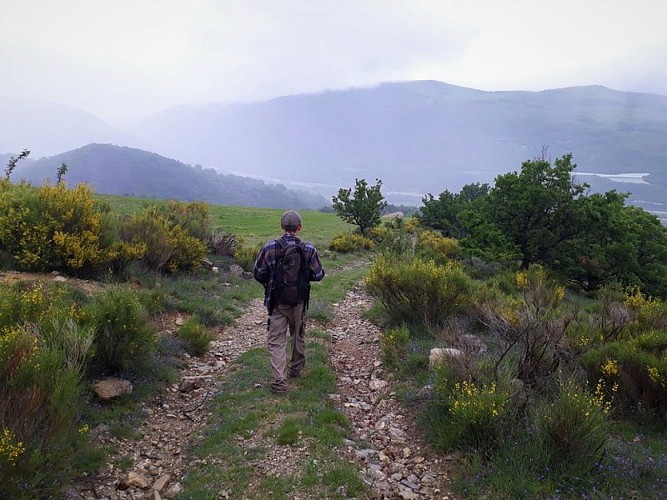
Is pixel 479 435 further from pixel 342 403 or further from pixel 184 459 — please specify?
pixel 184 459

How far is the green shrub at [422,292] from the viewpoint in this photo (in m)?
8.64

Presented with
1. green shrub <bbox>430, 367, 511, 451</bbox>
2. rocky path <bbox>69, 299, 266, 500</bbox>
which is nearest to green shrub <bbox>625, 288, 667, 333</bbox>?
green shrub <bbox>430, 367, 511, 451</bbox>

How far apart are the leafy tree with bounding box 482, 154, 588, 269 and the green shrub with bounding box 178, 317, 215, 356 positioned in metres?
15.5

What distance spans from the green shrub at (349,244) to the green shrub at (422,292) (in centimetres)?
1505

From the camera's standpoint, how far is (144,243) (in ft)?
36.4

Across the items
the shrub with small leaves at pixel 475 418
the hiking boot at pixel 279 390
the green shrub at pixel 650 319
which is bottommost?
the hiking boot at pixel 279 390

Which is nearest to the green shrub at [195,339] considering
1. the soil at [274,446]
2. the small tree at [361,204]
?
the soil at [274,446]

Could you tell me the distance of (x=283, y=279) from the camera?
595 cm

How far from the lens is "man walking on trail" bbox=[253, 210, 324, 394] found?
5953 millimetres

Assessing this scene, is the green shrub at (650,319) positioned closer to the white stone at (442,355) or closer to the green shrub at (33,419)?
the white stone at (442,355)

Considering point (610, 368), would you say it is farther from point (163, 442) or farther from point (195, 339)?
point (195, 339)

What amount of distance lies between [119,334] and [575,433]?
547 cm

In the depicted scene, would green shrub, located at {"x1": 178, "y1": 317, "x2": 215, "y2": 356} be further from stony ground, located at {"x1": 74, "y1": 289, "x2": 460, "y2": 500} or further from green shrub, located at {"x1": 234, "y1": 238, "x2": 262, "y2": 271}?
green shrub, located at {"x1": 234, "y1": 238, "x2": 262, "y2": 271}

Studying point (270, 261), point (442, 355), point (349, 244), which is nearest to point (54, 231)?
point (270, 261)
